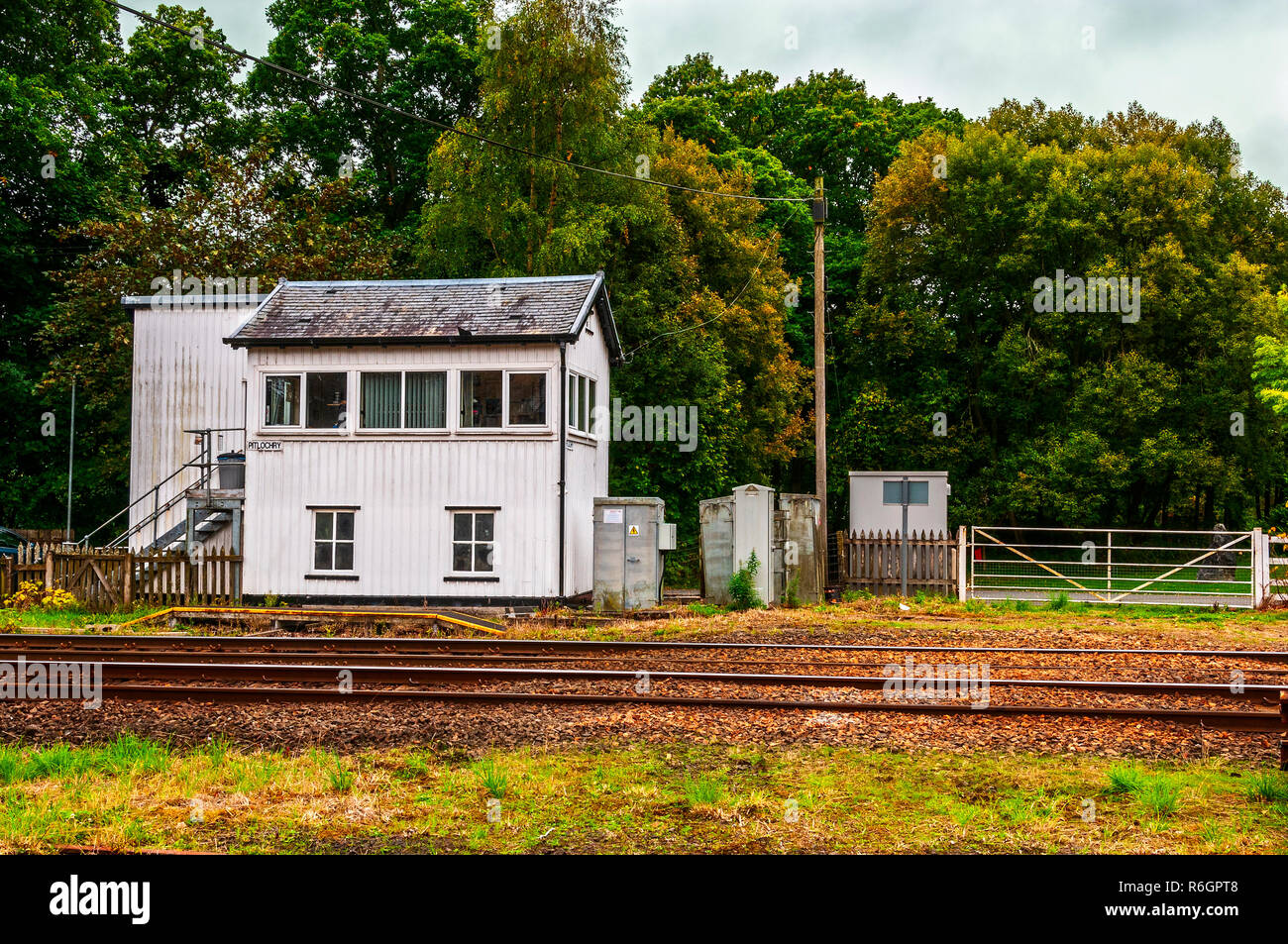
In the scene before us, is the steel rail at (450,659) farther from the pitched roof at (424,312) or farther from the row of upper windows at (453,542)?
the pitched roof at (424,312)

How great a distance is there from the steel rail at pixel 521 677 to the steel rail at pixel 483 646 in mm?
2177

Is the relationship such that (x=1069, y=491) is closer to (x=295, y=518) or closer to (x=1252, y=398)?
(x=1252, y=398)

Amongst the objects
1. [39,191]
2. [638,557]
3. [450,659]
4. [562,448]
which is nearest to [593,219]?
[562,448]

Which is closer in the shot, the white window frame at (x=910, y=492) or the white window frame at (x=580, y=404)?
the white window frame at (x=580, y=404)

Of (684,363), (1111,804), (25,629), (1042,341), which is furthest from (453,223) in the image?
(1111,804)

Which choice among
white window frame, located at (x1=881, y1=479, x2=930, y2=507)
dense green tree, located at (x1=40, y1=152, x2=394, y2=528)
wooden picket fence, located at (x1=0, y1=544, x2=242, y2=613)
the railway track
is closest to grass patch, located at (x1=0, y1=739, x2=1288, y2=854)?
the railway track

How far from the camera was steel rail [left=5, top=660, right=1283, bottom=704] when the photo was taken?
11.2 metres

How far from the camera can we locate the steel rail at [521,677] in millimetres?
11195

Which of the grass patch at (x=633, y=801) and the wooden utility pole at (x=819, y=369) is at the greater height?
the wooden utility pole at (x=819, y=369)

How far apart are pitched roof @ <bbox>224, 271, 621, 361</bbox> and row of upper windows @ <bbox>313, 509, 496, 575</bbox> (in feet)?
11.4

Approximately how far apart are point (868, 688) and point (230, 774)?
6.51 meters

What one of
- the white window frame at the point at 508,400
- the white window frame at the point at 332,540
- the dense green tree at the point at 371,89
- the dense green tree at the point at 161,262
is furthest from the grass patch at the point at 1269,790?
the dense green tree at the point at 371,89

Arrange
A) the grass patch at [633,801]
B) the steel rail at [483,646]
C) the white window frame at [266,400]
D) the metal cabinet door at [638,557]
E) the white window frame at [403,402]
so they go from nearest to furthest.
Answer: the grass patch at [633,801], the steel rail at [483,646], the metal cabinet door at [638,557], the white window frame at [403,402], the white window frame at [266,400]

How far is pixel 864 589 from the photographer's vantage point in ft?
79.7
